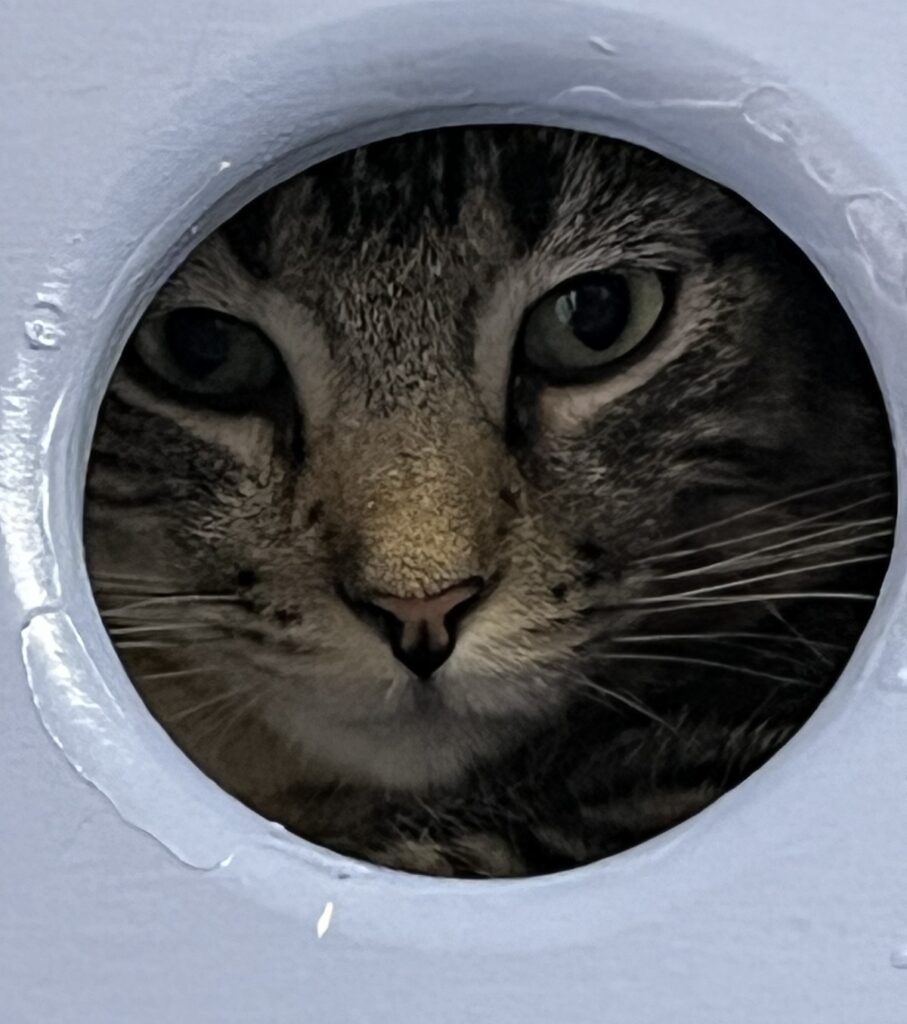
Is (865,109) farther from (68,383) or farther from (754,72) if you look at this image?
(68,383)

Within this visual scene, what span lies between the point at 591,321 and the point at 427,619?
0.56 ft

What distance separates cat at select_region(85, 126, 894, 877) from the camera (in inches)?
29.0

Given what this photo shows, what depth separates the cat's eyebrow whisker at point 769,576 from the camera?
795 millimetres

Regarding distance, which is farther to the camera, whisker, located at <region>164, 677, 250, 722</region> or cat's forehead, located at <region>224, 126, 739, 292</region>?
whisker, located at <region>164, 677, 250, 722</region>

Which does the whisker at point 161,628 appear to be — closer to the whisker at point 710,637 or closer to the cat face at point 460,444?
the cat face at point 460,444

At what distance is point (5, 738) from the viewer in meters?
0.64

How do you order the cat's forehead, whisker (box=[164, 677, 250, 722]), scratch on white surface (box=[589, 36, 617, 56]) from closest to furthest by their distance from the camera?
scratch on white surface (box=[589, 36, 617, 56]) → the cat's forehead → whisker (box=[164, 677, 250, 722])

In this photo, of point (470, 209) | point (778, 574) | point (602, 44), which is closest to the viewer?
point (602, 44)

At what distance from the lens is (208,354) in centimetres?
77

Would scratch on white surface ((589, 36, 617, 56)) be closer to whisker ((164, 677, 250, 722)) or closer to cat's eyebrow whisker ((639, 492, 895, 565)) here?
cat's eyebrow whisker ((639, 492, 895, 565))

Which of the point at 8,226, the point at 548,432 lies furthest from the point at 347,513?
the point at 8,226

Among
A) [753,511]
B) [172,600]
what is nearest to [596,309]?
[753,511]

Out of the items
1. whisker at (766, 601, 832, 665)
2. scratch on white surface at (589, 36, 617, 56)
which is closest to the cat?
whisker at (766, 601, 832, 665)

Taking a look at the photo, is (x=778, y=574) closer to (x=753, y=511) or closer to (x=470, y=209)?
(x=753, y=511)
